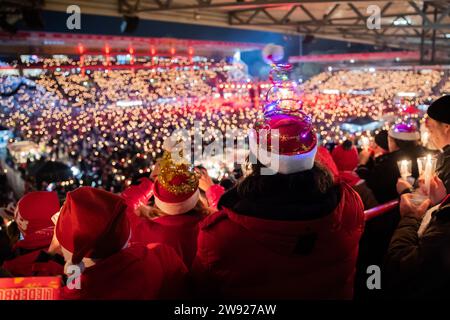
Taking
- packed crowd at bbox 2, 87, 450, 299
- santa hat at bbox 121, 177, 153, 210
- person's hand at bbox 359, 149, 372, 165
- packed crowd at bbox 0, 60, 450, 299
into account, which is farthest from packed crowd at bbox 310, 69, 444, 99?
packed crowd at bbox 2, 87, 450, 299

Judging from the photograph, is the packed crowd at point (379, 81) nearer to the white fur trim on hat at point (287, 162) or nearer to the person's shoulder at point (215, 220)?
the white fur trim on hat at point (287, 162)

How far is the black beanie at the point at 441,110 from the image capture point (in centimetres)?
217

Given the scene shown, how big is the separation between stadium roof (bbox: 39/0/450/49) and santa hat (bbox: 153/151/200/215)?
4236mm

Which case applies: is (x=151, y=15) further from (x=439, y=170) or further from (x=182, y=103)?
(x=182, y=103)

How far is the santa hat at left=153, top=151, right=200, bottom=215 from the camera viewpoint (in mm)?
2277

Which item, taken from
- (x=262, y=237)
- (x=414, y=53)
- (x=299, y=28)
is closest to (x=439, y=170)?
(x=262, y=237)

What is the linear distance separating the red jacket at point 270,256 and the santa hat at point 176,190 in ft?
2.98

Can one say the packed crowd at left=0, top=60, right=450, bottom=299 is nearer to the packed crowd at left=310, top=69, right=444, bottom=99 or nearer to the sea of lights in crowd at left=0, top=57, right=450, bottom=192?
the sea of lights in crowd at left=0, top=57, right=450, bottom=192

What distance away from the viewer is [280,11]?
8.86 m

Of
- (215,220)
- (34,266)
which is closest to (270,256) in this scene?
(215,220)

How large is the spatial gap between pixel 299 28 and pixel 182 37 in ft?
20.3

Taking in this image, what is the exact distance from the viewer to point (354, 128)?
16.0 metres

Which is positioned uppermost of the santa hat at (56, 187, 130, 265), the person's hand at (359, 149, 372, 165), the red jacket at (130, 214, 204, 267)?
the santa hat at (56, 187, 130, 265)

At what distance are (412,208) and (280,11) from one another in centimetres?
793
